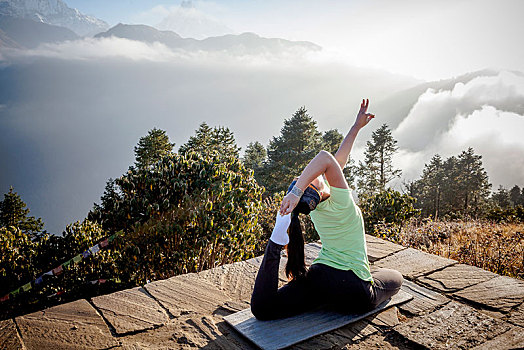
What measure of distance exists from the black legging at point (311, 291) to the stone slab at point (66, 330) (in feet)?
3.01

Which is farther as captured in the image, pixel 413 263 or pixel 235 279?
pixel 413 263

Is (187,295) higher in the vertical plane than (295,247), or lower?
lower

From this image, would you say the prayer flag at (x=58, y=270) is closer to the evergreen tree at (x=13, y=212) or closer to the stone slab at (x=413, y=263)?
the stone slab at (x=413, y=263)

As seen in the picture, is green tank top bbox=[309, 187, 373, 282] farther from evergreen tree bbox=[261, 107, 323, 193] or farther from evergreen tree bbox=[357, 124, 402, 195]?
evergreen tree bbox=[357, 124, 402, 195]

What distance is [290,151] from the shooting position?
26594 millimetres

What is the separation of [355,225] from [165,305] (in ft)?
4.86

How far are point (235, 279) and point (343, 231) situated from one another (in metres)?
1.20

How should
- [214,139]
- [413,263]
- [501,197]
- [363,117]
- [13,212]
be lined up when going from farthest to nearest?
[501,197], [214,139], [13,212], [413,263], [363,117]

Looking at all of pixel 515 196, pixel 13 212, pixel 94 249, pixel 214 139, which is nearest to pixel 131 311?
pixel 94 249

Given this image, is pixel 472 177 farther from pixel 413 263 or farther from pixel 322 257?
pixel 322 257

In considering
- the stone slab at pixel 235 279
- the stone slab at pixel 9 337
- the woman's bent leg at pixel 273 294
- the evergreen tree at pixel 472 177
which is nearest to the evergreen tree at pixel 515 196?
the evergreen tree at pixel 472 177

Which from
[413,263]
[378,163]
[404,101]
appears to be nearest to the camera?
[413,263]

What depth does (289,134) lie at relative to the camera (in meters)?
27.4

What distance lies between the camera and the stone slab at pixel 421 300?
7.82 ft
